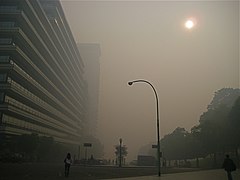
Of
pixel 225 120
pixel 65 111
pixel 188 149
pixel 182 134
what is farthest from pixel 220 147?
pixel 65 111

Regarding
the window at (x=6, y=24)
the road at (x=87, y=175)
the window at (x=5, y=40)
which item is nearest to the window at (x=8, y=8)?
the window at (x=6, y=24)

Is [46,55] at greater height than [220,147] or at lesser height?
greater

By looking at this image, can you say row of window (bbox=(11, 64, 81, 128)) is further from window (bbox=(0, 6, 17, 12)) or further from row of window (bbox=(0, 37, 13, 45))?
window (bbox=(0, 6, 17, 12))

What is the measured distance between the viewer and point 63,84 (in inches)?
3671

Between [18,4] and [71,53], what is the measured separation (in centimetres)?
4599

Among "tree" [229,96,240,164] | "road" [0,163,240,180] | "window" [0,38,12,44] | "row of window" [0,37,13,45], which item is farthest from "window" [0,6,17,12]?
"tree" [229,96,240,164]

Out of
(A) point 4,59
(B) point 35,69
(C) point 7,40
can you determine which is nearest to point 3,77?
(A) point 4,59

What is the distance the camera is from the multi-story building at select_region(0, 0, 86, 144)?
58000 mm

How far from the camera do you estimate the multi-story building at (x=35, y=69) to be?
190ft

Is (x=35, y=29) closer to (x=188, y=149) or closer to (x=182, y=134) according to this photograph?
(x=188, y=149)

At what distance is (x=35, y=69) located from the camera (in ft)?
Result: 220

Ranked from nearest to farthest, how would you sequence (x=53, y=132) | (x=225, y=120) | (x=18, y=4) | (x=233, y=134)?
(x=233, y=134) < (x=225, y=120) < (x=18, y=4) < (x=53, y=132)

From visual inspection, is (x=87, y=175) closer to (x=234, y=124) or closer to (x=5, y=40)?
(x=234, y=124)

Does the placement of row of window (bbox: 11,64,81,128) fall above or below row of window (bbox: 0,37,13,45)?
below
